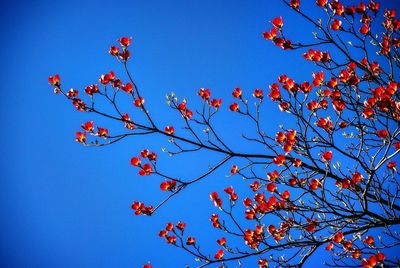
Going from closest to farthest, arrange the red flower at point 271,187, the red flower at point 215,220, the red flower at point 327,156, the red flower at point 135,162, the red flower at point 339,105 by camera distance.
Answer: the red flower at point 327,156 < the red flower at point 339,105 < the red flower at point 271,187 < the red flower at point 135,162 < the red flower at point 215,220

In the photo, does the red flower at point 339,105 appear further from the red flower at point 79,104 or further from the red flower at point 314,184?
the red flower at point 79,104

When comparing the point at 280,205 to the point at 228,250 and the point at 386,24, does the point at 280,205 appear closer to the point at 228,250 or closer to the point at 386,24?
the point at 228,250

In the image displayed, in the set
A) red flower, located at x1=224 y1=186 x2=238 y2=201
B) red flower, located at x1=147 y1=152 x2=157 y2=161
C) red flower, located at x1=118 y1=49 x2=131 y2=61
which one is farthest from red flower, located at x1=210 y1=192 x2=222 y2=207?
red flower, located at x1=118 y1=49 x2=131 y2=61

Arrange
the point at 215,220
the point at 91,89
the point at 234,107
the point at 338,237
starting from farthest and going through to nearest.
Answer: the point at 215,220 < the point at 234,107 < the point at 338,237 < the point at 91,89

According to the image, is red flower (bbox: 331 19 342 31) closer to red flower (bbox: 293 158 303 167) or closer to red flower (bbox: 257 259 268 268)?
red flower (bbox: 293 158 303 167)

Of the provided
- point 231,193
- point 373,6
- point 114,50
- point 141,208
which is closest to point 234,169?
point 231,193

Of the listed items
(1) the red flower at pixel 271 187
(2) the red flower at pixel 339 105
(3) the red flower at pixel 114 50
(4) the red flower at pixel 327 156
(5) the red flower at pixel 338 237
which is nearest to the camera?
(4) the red flower at pixel 327 156

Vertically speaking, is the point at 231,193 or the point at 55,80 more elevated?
the point at 55,80

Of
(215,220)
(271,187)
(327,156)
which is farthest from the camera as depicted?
(215,220)

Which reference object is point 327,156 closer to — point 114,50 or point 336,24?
point 336,24

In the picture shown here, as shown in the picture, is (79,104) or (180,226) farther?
(180,226)

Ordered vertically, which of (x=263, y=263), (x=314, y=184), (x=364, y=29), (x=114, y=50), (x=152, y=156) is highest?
(x=364, y=29)

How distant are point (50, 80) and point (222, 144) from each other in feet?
7.78

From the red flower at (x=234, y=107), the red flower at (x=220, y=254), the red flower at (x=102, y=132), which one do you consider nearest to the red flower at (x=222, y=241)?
the red flower at (x=220, y=254)
